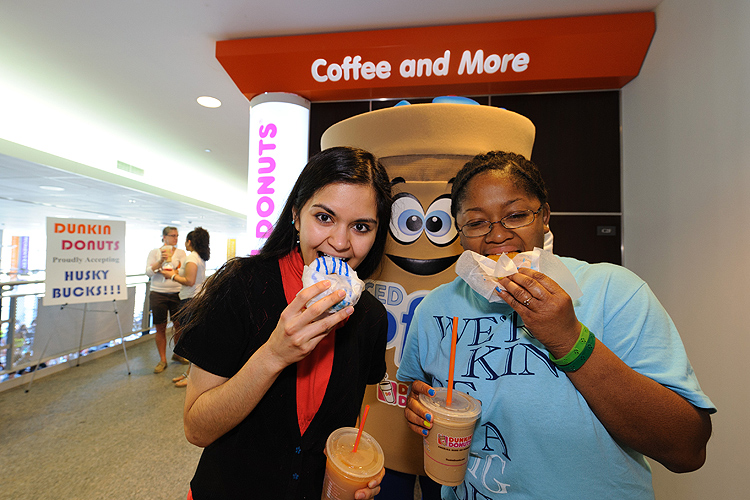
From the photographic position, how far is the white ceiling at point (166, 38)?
229cm

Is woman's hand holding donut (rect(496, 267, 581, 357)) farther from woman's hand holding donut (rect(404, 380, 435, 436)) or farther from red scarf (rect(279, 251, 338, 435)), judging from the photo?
red scarf (rect(279, 251, 338, 435))

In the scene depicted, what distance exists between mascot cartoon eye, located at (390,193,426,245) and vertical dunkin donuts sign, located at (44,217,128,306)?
13.6 feet

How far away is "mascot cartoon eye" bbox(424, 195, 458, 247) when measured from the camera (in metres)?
1.60

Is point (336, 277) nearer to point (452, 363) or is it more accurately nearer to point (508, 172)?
point (452, 363)

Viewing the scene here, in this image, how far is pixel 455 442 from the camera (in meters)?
0.88

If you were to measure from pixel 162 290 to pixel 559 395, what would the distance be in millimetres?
4768

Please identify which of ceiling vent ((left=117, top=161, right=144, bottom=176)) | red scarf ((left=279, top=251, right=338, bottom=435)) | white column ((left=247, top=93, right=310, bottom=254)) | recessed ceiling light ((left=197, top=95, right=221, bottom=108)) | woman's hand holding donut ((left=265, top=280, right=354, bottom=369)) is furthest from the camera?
ceiling vent ((left=117, top=161, right=144, bottom=176))

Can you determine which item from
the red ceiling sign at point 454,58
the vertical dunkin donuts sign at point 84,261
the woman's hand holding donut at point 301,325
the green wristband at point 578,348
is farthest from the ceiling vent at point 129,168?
the green wristband at point 578,348

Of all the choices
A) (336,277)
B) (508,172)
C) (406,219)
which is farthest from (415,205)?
(336,277)

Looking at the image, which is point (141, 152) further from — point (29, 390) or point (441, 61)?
point (441, 61)

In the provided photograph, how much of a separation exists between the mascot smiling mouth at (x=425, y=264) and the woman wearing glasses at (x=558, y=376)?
0.55 meters

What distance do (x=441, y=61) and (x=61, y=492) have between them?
384cm

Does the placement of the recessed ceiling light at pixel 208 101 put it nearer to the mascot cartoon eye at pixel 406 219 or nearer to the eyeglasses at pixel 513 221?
the mascot cartoon eye at pixel 406 219

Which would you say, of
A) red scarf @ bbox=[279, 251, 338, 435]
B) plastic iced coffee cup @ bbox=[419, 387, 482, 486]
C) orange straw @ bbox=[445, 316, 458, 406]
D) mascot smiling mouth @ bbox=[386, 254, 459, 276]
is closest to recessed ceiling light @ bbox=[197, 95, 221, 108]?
mascot smiling mouth @ bbox=[386, 254, 459, 276]
